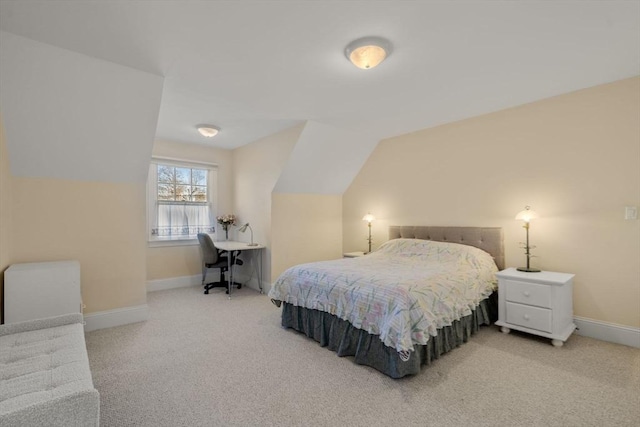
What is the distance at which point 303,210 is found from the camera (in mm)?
4895

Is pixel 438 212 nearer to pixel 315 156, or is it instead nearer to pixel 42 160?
pixel 315 156

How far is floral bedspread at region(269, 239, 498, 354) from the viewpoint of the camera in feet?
7.03

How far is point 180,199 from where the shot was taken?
5.00 metres

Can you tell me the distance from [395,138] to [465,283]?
2.61 m

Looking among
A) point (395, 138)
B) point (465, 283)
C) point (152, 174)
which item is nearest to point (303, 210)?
point (395, 138)

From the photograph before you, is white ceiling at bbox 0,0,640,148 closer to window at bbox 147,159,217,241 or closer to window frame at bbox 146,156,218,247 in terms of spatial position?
window frame at bbox 146,156,218,247

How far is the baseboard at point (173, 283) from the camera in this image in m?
4.64

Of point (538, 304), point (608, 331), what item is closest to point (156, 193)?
point (538, 304)

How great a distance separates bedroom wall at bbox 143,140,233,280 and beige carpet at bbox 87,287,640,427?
1.78 m

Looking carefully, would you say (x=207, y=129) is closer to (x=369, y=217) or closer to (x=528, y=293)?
(x=369, y=217)

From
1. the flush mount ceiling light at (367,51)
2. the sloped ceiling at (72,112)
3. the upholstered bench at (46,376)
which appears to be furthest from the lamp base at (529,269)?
the sloped ceiling at (72,112)

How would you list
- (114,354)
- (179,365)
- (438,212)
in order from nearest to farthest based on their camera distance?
(179,365)
(114,354)
(438,212)

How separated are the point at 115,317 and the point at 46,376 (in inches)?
80.8

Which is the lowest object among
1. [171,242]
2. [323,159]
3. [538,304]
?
[538,304]
